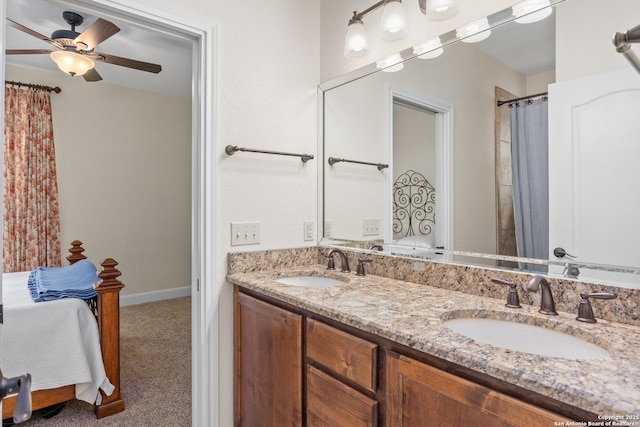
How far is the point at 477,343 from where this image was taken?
874 millimetres

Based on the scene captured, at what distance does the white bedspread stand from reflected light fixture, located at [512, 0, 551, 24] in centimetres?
256

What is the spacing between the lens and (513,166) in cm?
135

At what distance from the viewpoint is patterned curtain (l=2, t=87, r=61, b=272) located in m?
3.50

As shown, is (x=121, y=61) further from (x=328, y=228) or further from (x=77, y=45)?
(x=328, y=228)

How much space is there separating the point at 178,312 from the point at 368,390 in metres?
3.50

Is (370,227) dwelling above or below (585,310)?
above

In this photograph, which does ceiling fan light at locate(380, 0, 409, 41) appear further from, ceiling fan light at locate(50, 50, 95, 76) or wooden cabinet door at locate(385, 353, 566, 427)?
ceiling fan light at locate(50, 50, 95, 76)

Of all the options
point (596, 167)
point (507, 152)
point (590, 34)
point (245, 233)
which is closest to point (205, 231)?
point (245, 233)

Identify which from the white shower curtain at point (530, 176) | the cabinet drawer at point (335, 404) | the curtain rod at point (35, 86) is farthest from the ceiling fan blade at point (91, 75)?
the white shower curtain at point (530, 176)

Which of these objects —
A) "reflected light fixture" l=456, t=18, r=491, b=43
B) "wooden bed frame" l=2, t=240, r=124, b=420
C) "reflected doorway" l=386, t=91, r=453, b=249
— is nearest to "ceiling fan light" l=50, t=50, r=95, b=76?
"wooden bed frame" l=2, t=240, r=124, b=420

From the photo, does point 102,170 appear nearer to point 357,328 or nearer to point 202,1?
point 202,1

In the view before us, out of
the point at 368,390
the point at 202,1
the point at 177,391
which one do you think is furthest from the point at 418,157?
the point at 177,391

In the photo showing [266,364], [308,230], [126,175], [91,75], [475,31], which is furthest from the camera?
[126,175]

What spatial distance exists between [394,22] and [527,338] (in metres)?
1.39
